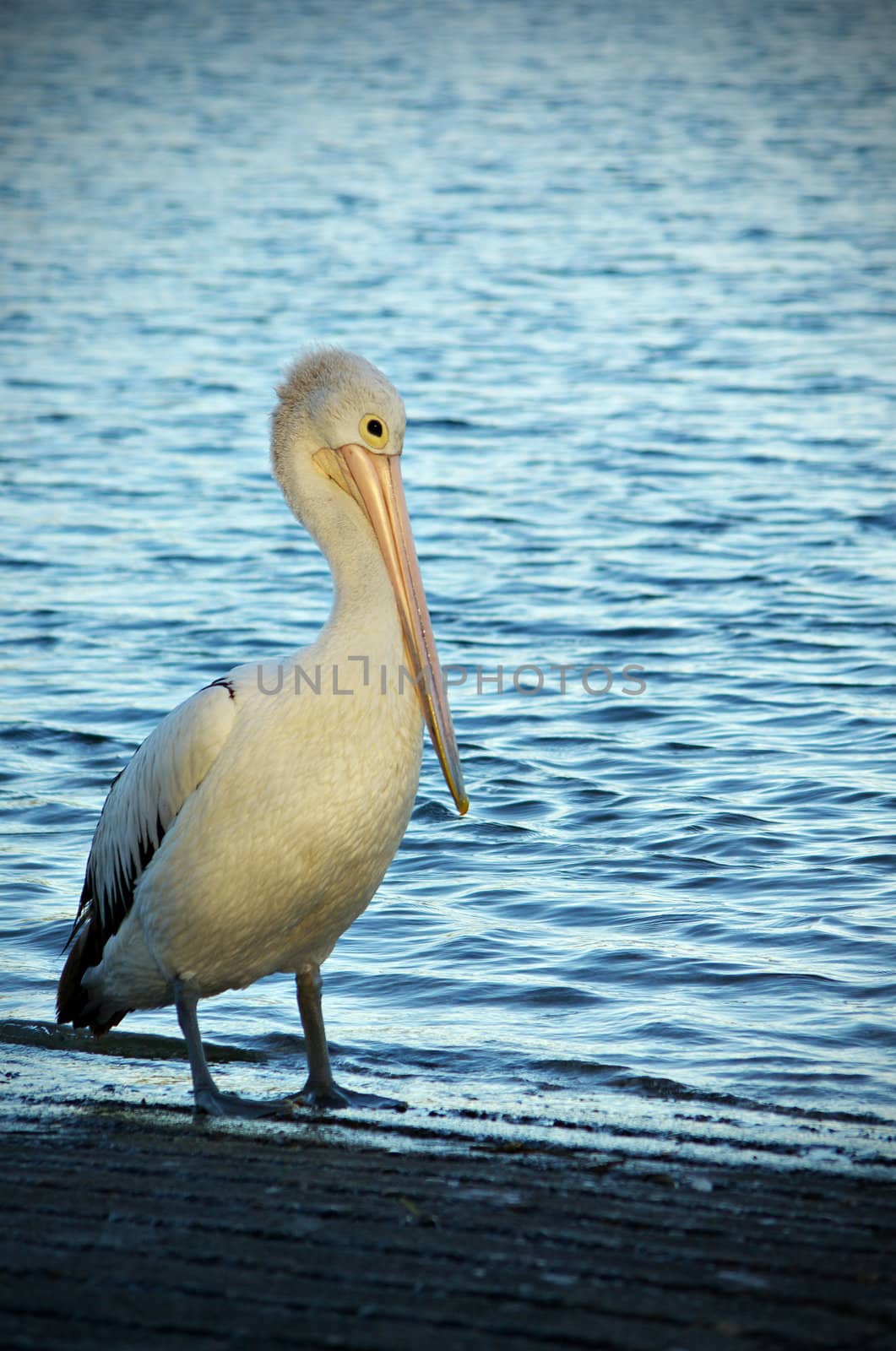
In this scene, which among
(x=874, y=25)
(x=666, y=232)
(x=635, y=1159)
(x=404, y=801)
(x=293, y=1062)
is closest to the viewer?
(x=635, y=1159)

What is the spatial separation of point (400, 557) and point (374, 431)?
30 cm

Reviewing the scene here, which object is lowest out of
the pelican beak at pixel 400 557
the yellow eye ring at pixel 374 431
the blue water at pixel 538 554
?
the blue water at pixel 538 554

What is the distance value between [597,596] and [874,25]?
106ft

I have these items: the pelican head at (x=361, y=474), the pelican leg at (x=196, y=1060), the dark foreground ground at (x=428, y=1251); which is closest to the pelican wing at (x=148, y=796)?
the pelican leg at (x=196, y=1060)

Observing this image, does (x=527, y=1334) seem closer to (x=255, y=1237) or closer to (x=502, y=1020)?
(x=255, y=1237)

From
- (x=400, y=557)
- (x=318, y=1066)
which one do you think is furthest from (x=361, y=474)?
(x=318, y=1066)

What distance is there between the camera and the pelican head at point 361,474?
3.83 meters

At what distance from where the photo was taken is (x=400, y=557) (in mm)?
3885

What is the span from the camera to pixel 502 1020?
4375 mm

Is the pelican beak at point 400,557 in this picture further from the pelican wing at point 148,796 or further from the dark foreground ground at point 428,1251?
the dark foreground ground at point 428,1251

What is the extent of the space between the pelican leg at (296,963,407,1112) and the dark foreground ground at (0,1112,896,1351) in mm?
426

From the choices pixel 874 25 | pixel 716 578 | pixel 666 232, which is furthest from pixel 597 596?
pixel 874 25

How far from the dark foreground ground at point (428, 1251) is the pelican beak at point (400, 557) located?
946 millimetres

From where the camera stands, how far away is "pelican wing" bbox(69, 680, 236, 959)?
3.68 m
